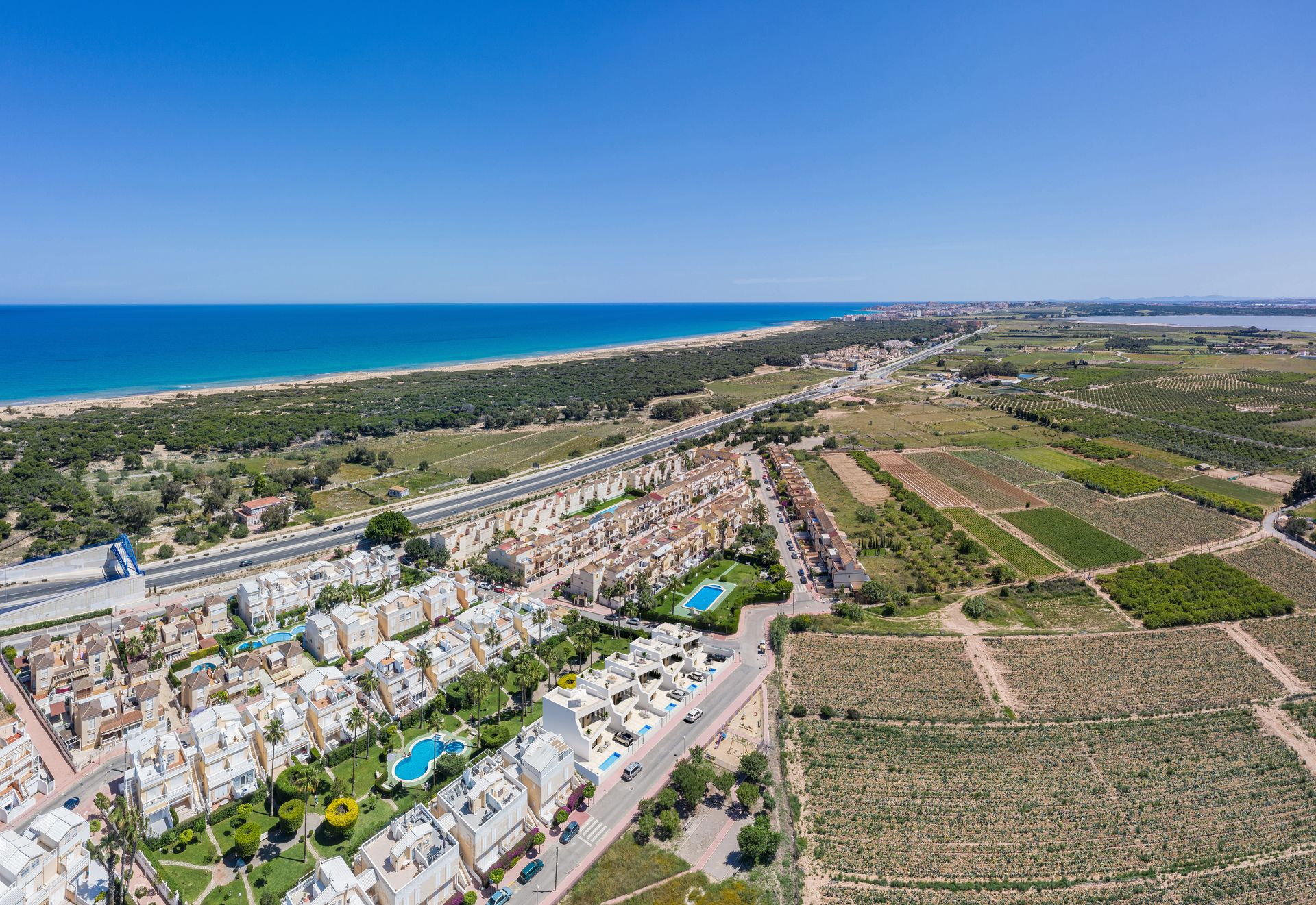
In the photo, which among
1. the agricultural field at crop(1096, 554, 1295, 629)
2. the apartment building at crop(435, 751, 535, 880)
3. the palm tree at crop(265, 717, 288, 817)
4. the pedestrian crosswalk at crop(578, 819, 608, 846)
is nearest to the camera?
the apartment building at crop(435, 751, 535, 880)

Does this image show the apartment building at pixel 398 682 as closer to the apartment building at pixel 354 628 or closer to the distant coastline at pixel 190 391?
the apartment building at pixel 354 628

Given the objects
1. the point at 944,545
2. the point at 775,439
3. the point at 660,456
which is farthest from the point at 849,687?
the point at 775,439

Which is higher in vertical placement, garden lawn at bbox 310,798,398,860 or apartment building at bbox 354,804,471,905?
apartment building at bbox 354,804,471,905

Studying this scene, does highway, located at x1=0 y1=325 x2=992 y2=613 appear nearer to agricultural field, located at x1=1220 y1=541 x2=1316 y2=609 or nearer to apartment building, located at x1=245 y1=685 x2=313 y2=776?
apartment building, located at x1=245 y1=685 x2=313 y2=776

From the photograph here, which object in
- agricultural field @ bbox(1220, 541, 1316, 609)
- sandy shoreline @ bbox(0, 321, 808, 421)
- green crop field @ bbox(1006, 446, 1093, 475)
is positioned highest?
sandy shoreline @ bbox(0, 321, 808, 421)

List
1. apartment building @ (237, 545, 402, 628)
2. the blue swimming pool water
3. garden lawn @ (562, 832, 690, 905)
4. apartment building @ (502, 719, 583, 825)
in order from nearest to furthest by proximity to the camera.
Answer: garden lawn @ (562, 832, 690, 905) → apartment building @ (502, 719, 583, 825) → apartment building @ (237, 545, 402, 628) → the blue swimming pool water

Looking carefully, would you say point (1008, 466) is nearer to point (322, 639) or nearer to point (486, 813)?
point (486, 813)

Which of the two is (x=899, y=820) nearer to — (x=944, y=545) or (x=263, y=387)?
(x=944, y=545)

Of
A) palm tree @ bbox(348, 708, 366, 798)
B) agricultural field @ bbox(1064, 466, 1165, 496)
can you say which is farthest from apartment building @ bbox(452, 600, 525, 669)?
agricultural field @ bbox(1064, 466, 1165, 496)
